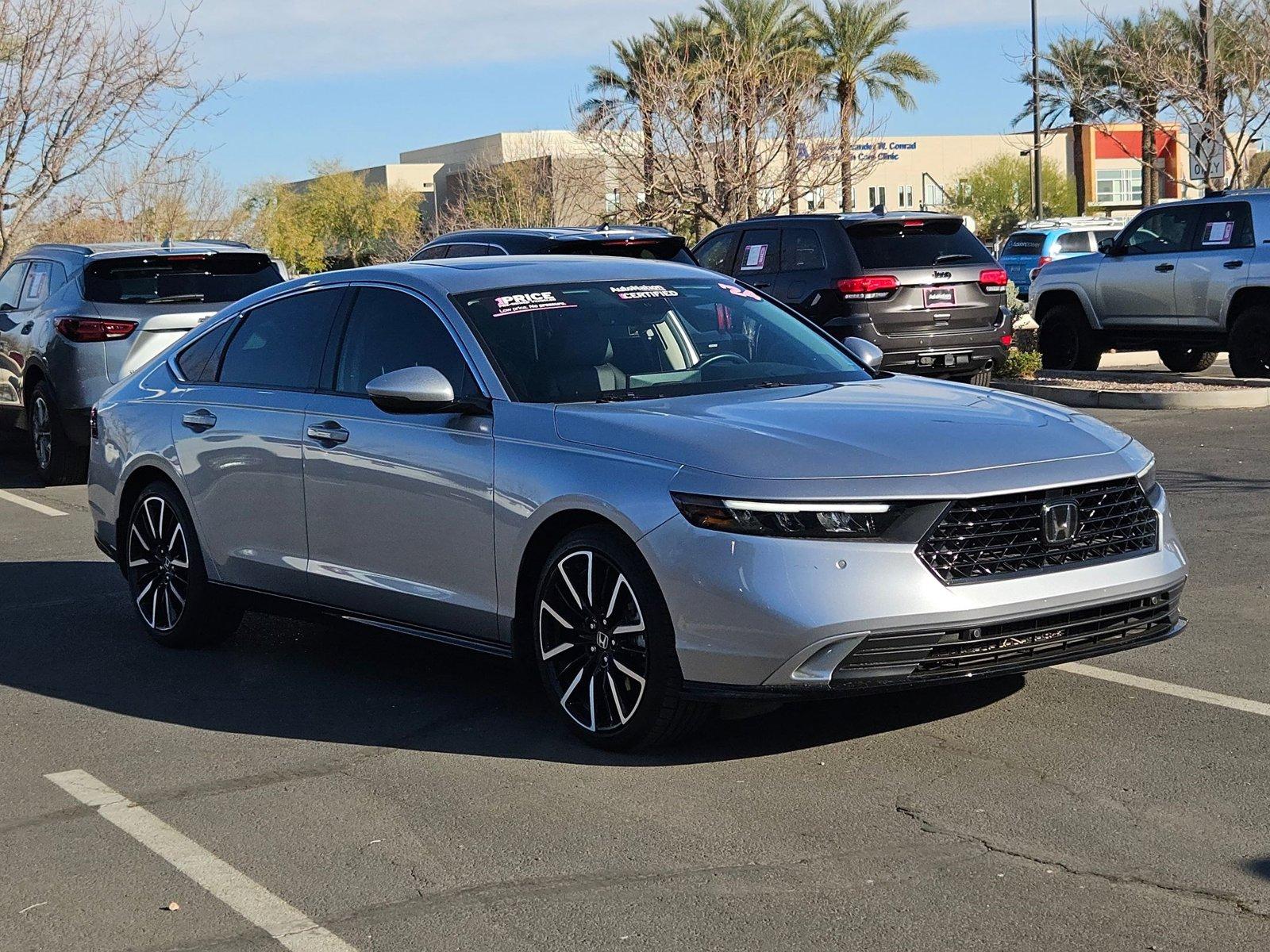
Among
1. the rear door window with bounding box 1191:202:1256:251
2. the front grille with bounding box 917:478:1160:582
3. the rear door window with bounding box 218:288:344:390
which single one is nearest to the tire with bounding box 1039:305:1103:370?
the rear door window with bounding box 1191:202:1256:251

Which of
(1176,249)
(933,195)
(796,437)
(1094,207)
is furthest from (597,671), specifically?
(933,195)

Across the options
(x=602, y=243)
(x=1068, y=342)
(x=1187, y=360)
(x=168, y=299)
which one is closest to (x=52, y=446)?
(x=168, y=299)

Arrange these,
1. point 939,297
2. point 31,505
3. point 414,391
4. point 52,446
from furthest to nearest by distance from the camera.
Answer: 1. point 939,297
2. point 52,446
3. point 31,505
4. point 414,391

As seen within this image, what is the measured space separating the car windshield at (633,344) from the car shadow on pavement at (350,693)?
1099mm

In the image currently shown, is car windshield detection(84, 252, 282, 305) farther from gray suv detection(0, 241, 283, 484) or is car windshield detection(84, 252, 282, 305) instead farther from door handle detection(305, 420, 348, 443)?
door handle detection(305, 420, 348, 443)

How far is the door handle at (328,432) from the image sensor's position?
21.6 ft

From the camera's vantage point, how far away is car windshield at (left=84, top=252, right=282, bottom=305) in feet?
42.9

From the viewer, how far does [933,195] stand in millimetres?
99125

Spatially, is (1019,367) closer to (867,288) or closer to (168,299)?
(867,288)

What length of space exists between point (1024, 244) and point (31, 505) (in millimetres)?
26387

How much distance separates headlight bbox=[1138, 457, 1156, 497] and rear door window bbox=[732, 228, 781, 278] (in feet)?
34.5

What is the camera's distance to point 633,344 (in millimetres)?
6438

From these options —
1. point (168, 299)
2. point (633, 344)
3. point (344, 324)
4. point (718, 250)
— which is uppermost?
point (718, 250)

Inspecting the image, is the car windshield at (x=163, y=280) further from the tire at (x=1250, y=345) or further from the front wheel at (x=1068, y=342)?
the tire at (x=1250, y=345)
